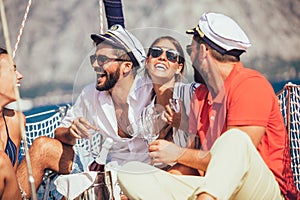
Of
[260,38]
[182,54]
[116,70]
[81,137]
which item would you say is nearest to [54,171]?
[81,137]

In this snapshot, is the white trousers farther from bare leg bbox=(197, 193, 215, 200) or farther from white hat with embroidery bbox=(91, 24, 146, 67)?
white hat with embroidery bbox=(91, 24, 146, 67)

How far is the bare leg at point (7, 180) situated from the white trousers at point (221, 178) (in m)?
0.25

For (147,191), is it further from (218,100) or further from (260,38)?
(260,38)

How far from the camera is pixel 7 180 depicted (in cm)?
175

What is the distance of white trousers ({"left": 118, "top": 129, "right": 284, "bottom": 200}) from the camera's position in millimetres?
1479

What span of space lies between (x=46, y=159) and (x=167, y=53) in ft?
1.52

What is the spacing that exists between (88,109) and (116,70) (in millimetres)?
120

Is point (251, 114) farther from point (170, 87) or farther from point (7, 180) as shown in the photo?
point (7, 180)

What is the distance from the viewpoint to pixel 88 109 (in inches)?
72.1

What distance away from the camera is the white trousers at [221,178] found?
4.85ft

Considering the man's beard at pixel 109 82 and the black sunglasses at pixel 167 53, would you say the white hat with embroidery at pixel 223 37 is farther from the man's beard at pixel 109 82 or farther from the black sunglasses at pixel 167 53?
the man's beard at pixel 109 82

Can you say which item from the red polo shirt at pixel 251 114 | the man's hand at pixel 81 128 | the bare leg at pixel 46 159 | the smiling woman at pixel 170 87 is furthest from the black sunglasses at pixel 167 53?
the bare leg at pixel 46 159

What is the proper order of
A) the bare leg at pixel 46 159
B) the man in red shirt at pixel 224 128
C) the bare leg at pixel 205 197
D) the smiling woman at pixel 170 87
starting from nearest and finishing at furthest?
the bare leg at pixel 205 197 → the man in red shirt at pixel 224 128 → the smiling woman at pixel 170 87 → the bare leg at pixel 46 159

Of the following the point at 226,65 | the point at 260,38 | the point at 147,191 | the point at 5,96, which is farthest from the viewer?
the point at 260,38
